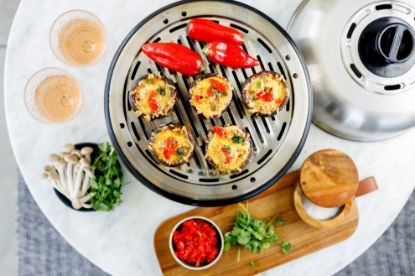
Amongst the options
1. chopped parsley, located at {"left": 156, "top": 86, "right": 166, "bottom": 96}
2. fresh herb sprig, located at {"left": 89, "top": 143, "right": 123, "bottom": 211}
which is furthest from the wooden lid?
fresh herb sprig, located at {"left": 89, "top": 143, "right": 123, "bottom": 211}

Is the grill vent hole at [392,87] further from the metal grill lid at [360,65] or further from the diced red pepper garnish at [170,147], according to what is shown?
the diced red pepper garnish at [170,147]

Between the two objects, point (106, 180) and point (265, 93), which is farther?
point (106, 180)

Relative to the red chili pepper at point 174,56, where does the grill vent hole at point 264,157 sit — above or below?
below

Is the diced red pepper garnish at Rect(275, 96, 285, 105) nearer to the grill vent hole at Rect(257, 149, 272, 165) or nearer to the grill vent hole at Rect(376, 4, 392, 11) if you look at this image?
the grill vent hole at Rect(257, 149, 272, 165)

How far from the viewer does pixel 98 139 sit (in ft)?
7.59

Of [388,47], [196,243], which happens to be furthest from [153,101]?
[388,47]

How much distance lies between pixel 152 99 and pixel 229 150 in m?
0.38

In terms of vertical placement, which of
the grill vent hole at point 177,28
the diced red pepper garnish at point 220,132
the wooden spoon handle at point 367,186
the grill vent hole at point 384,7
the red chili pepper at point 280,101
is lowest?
the wooden spoon handle at point 367,186

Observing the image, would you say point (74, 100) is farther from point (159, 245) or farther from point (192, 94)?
point (159, 245)

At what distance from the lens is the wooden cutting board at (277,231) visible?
7.48 ft

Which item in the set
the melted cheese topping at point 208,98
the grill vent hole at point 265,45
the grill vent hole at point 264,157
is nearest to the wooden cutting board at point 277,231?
the grill vent hole at point 264,157

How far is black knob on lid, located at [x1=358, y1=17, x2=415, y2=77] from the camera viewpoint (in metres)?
1.83

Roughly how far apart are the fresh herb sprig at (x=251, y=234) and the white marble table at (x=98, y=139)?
0.55 ft

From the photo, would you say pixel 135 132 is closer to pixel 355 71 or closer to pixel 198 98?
pixel 198 98
